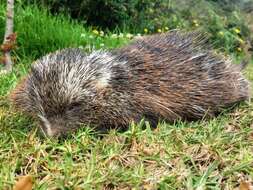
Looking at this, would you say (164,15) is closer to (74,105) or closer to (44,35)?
(44,35)

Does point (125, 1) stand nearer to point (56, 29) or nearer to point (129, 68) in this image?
point (56, 29)

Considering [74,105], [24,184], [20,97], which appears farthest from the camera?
[20,97]

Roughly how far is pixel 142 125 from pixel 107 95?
361 mm

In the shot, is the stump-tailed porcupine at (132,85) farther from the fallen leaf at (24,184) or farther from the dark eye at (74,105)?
the fallen leaf at (24,184)

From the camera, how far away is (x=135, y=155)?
3.80 metres

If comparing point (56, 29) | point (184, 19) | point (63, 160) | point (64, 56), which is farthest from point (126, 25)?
point (63, 160)

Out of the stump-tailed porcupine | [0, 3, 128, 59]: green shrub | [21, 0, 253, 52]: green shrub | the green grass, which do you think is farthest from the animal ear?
[21, 0, 253, 52]: green shrub

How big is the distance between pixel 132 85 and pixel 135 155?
0.69m

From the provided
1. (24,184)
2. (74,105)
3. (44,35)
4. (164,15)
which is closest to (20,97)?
(74,105)

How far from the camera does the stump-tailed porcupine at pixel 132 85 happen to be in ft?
13.1

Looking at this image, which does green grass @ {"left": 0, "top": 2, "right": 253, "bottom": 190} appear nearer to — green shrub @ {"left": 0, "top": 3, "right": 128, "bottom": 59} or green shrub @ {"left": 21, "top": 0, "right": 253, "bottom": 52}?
green shrub @ {"left": 0, "top": 3, "right": 128, "bottom": 59}

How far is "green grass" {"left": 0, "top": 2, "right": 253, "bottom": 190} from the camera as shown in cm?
337

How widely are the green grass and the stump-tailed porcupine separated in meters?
0.11

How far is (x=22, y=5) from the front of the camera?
8.36 metres
